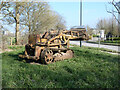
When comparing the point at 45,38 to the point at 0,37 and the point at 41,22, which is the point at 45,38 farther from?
the point at 41,22

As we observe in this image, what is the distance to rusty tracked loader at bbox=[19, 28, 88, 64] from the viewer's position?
7.20 m

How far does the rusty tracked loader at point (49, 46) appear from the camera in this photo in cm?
720

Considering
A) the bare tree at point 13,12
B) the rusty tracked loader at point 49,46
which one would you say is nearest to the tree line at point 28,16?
the bare tree at point 13,12

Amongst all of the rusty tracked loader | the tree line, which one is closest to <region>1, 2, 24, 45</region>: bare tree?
the tree line

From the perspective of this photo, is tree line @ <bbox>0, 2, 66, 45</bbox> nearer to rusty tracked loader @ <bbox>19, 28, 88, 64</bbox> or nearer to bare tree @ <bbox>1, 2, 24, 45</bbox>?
bare tree @ <bbox>1, 2, 24, 45</bbox>

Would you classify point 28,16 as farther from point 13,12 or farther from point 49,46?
point 49,46

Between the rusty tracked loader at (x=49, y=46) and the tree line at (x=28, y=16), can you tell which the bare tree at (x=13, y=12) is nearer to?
the tree line at (x=28, y=16)

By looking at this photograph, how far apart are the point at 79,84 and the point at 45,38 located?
414 cm

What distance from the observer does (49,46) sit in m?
7.62

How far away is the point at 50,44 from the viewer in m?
7.51

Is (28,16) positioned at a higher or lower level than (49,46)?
higher

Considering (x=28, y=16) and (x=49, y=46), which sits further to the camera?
(x=28, y=16)

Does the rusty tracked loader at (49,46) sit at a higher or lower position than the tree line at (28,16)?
lower

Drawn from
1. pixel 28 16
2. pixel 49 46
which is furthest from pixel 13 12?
pixel 49 46
